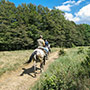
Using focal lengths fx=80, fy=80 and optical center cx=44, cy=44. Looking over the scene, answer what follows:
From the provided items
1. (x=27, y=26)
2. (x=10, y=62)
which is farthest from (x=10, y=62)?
(x=27, y=26)

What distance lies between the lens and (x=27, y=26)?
26297 millimetres

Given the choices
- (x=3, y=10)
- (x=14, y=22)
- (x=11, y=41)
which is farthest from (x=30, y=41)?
(x=3, y=10)

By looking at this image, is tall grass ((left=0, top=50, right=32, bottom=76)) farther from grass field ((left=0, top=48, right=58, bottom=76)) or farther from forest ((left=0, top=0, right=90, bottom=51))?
forest ((left=0, top=0, right=90, bottom=51))

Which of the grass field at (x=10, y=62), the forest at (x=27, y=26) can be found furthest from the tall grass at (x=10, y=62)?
the forest at (x=27, y=26)

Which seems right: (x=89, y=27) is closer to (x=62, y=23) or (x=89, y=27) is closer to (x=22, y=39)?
(x=62, y=23)

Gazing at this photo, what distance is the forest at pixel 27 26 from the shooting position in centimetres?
2317

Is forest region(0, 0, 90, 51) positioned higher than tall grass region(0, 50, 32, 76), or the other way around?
forest region(0, 0, 90, 51)

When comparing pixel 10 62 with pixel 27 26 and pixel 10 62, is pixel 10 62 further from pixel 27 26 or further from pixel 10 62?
pixel 27 26

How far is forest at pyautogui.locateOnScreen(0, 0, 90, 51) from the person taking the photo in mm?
23172

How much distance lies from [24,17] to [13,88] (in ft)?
80.8

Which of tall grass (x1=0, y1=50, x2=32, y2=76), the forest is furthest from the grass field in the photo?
the forest

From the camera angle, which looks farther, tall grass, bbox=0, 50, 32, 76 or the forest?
the forest

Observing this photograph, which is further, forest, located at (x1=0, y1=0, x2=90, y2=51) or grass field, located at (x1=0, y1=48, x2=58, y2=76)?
forest, located at (x1=0, y1=0, x2=90, y2=51)

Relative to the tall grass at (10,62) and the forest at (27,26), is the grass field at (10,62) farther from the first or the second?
the forest at (27,26)
